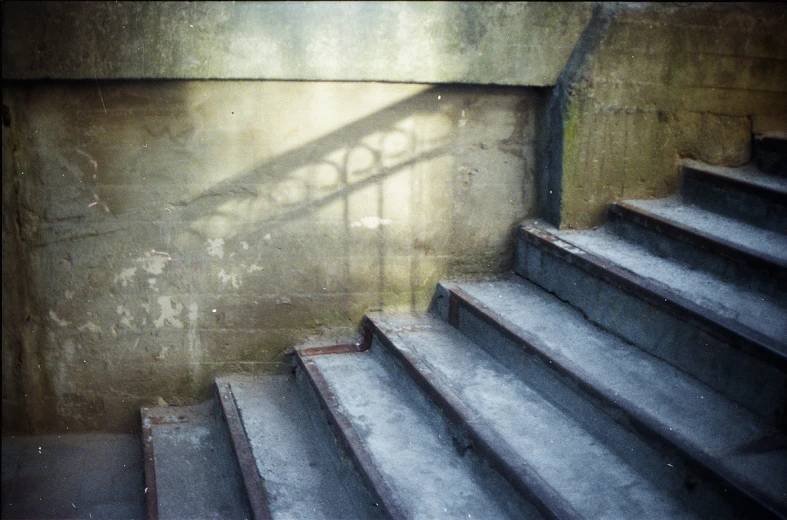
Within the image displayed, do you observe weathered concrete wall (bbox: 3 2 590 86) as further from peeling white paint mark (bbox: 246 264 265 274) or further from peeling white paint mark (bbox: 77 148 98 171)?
peeling white paint mark (bbox: 246 264 265 274)

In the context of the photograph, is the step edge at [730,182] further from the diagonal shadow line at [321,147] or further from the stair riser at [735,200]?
the diagonal shadow line at [321,147]

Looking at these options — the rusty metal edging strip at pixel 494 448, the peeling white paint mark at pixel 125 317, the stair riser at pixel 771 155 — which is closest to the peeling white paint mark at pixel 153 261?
the peeling white paint mark at pixel 125 317

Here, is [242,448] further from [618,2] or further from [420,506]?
[618,2]

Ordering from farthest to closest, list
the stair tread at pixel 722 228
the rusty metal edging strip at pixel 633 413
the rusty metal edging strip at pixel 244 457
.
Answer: the stair tread at pixel 722 228 → the rusty metal edging strip at pixel 244 457 → the rusty metal edging strip at pixel 633 413

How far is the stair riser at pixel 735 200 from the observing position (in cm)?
343

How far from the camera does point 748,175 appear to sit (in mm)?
3859

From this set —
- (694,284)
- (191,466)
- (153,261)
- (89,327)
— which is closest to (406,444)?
(191,466)

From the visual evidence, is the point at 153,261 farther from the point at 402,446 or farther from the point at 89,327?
the point at 402,446

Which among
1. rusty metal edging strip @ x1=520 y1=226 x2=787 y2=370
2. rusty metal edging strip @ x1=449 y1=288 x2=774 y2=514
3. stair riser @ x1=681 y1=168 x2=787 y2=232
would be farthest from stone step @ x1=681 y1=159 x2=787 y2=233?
rusty metal edging strip @ x1=449 y1=288 x2=774 y2=514

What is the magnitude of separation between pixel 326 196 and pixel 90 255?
1.44 meters

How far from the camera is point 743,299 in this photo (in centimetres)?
301

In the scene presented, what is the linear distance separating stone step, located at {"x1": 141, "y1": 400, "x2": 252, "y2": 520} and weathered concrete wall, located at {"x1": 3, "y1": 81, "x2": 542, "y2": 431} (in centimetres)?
20

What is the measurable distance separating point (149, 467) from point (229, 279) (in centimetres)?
117

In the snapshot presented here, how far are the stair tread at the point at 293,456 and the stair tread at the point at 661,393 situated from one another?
1148 millimetres
